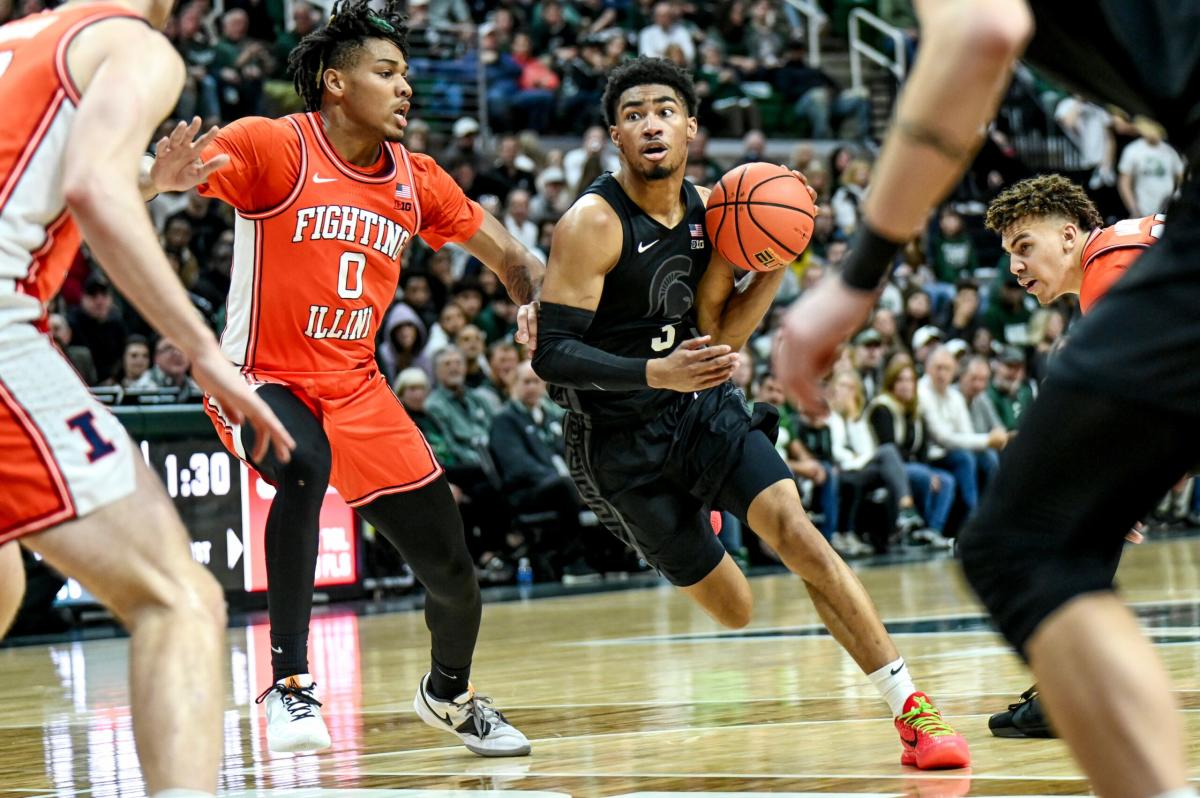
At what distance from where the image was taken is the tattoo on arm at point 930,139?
2.38m

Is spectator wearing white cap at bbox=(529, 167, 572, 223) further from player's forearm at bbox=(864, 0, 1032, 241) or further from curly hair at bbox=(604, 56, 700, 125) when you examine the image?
player's forearm at bbox=(864, 0, 1032, 241)

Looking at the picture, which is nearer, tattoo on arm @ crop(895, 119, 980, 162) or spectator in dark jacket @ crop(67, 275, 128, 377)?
tattoo on arm @ crop(895, 119, 980, 162)

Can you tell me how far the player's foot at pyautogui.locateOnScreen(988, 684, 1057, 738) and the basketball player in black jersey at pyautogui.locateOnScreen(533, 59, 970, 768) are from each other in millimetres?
953

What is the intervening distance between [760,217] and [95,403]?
2921 mm

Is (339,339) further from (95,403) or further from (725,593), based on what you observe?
(95,403)

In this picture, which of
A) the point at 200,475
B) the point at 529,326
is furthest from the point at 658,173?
the point at 200,475

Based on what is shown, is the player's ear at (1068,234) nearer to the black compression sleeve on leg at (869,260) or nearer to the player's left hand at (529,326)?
the player's left hand at (529,326)

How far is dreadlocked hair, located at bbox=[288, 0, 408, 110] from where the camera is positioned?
566cm

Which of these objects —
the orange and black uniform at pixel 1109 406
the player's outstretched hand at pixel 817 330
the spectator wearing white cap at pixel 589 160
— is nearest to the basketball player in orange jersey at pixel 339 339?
the player's outstretched hand at pixel 817 330

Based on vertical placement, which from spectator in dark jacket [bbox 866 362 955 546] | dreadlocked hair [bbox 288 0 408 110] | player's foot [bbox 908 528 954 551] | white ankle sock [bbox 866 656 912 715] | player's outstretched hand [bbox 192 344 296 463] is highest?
dreadlocked hair [bbox 288 0 408 110]

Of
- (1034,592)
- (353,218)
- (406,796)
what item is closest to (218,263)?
(353,218)

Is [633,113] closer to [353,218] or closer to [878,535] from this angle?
[353,218]

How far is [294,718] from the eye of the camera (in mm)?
4922

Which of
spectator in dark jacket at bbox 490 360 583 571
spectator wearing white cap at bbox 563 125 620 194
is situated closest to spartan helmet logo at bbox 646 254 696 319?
spectator in dark jacket at bbox 490 360 583 571
